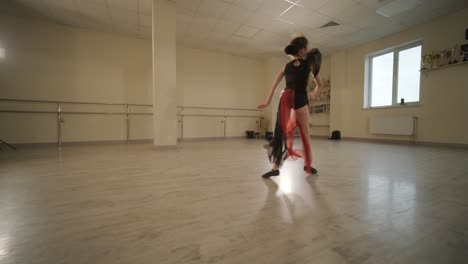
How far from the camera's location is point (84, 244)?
71 cm

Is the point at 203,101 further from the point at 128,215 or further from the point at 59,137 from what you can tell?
the point at 128,215

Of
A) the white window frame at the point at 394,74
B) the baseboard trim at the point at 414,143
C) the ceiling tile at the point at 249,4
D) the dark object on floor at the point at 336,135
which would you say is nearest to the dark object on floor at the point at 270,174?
the ceiling tile at the point at 249,4

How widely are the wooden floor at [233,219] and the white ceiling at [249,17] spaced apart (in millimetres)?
3634

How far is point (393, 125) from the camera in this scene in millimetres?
4871

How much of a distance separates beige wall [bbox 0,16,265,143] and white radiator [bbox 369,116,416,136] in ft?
15.0

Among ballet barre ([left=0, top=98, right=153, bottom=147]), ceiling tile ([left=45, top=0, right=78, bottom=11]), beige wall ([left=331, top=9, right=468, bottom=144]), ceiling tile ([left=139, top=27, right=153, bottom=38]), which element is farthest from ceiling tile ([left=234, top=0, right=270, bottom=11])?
beige wall ([left=331, top=9, right=468, bottom=144])

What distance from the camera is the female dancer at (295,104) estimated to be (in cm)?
162

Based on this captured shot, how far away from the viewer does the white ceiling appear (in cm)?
377

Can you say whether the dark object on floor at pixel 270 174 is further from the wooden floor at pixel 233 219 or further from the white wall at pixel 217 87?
the white wall at pixel 217 87

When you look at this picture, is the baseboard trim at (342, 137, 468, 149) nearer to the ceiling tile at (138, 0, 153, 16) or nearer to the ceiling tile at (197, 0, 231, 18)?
the ceiling tile at (197, 0, 231, 18)

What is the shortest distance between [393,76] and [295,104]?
16.8 feet

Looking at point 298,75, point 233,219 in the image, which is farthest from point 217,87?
point 233,219

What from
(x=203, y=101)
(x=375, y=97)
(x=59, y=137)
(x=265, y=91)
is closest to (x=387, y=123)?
(x=375, y=97)

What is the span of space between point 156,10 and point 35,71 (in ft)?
10.2
